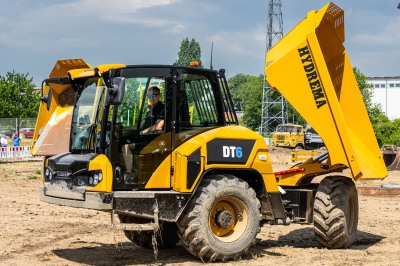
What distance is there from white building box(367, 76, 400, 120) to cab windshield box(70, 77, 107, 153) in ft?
368

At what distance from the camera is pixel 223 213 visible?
9.62m

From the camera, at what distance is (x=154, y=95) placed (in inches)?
373

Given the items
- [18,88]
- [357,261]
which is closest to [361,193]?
[357,261]

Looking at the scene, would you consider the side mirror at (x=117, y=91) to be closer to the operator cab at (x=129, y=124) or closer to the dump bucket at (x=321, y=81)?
the operator cab at (x=129, y=124)

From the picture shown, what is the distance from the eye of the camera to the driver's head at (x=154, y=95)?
9445mm

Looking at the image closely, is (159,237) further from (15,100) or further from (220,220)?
(15,100)

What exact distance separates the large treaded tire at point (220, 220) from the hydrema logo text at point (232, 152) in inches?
11.3

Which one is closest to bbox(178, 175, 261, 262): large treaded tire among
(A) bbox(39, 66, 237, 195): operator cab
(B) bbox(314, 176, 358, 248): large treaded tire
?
(A) bbox(39, 66, 237, 195): operator cab

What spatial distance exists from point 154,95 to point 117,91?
0.87 metres

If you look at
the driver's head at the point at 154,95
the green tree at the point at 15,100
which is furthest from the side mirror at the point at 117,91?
the green tree at the point at 15,100

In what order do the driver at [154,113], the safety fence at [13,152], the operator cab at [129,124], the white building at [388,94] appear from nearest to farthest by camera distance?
the operator cab at [129,124]
the driver at [154,113]
the safety fence at [13,152]
the white building at [388,94]

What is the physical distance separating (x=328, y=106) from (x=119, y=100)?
330 cm

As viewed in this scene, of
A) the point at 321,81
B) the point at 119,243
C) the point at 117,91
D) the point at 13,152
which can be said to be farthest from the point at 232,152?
the point at 13,152

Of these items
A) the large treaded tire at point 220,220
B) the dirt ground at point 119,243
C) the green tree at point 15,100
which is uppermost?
the green tree at point 15,100
